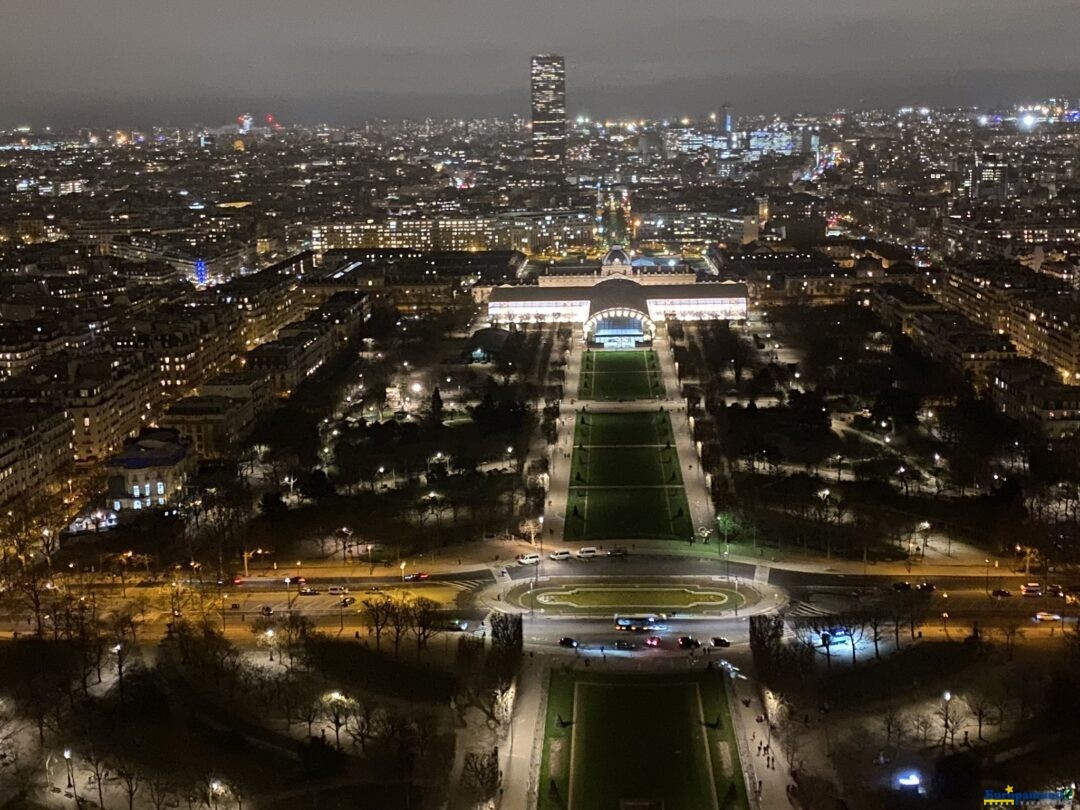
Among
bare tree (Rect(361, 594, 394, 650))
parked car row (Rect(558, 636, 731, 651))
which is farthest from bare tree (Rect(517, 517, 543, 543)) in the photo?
parked car row (Rect(558, 636, 731, 651))

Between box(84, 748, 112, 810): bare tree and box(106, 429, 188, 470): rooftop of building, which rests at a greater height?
box(106, 429, 188, 470): rooftop of building

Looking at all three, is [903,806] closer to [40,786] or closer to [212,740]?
[212,740]

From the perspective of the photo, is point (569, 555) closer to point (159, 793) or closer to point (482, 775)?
point (482, 775)

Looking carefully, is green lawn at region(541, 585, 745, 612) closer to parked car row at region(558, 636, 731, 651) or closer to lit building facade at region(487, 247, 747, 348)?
parked car row at region(558, 636, 731, 651)

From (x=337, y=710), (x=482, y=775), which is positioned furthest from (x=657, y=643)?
(x=337, y=710)

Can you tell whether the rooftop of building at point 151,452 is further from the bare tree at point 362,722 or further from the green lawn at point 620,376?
the green lawn at point 620,376

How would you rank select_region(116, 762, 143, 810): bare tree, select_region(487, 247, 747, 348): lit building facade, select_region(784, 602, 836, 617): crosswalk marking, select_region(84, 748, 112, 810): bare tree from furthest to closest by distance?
select_region(487, 247, 747, 348): lit building facade < select_region(784, 602, 836, 617): crosswalk marking < select_region(84, 748, 112, 810): bare tree < select_region(116, 762, 143, 810): bare tree

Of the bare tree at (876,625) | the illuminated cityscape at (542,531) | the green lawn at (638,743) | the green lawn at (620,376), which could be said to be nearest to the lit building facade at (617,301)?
the illuminated cityscape at (542,531)

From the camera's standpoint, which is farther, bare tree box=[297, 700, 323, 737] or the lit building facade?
the lit building facade
